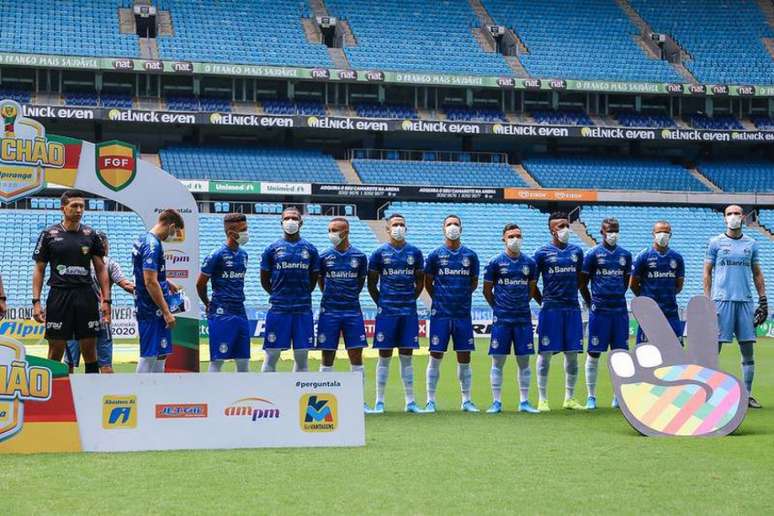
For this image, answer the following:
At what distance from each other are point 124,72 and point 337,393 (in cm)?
3332

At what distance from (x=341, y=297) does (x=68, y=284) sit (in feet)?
10.2

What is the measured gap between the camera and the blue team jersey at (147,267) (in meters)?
9.77

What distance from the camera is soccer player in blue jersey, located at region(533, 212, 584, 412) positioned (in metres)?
12.2

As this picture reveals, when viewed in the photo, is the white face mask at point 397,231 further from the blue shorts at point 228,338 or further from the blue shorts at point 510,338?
the blue shorts at point 228,338

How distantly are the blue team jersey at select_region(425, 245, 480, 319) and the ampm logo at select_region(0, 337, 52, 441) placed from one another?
4.88 m

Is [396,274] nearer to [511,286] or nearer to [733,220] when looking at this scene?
[511,286]

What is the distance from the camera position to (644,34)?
48.3m

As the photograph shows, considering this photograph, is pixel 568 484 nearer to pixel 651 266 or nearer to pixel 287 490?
pixel 287 490

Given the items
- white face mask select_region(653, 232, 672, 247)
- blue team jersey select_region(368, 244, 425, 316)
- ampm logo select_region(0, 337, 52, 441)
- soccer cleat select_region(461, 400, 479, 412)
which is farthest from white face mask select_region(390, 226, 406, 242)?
ampm logo select_region(0, 337, 52, 441)

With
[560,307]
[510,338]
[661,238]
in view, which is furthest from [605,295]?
[510,338]

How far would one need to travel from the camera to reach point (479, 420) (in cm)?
1074

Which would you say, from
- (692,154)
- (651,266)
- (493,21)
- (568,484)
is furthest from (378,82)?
(568,484)

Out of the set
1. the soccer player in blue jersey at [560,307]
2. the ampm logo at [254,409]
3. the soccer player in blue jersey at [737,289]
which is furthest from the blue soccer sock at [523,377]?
the ampm logo at [254,409]

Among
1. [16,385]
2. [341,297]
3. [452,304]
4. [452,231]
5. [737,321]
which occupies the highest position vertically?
[452,231]
